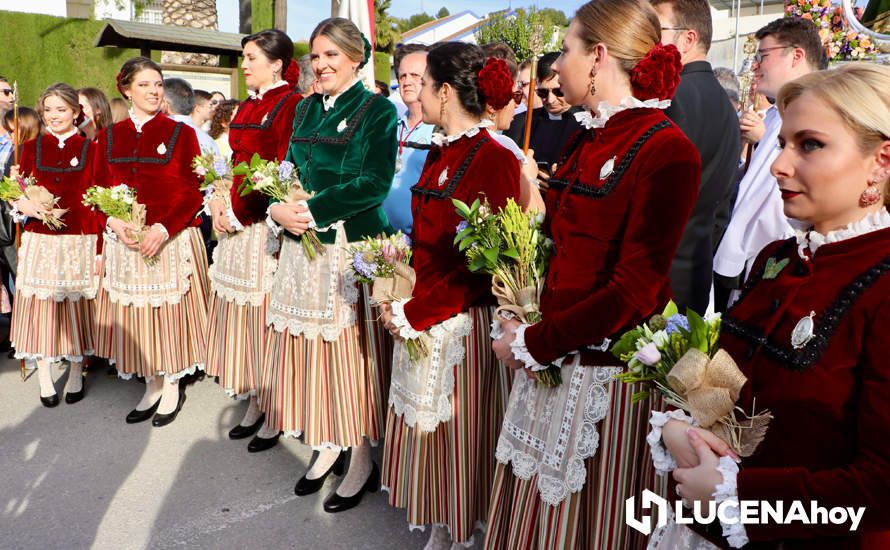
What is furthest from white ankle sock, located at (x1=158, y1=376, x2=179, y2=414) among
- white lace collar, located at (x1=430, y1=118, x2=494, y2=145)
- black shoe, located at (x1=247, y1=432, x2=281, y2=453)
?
white lace collar, located at (x1=430, y1=118, x2=494, y2=145)

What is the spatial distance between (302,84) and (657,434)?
4.84m

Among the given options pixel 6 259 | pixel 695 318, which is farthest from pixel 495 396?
pixel 6 259

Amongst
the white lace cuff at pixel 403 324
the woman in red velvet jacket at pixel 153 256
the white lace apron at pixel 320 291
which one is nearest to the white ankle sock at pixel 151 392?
the woman in red velvet jacket at pixel 153 256

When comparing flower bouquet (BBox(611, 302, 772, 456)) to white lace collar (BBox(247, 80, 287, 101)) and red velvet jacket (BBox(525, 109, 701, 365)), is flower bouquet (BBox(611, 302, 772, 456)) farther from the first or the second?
white lace collar (BBox(247, 80, 287, 101))

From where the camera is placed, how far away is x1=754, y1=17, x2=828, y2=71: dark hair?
140 inches

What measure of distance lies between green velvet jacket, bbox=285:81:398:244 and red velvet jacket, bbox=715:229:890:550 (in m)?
2.23

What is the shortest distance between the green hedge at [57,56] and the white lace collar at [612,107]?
49.6 ft

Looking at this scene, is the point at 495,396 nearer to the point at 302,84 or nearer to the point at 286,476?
the point at 286,476

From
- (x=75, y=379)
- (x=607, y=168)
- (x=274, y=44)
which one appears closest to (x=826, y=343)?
(x=607, y=168)

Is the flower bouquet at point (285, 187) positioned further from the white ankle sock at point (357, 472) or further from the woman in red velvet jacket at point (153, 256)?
the woman in red velvet jacket at point (153, 256)

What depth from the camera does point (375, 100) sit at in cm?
350

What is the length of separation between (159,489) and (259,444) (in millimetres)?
647

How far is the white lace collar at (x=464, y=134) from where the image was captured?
2764 millimetres

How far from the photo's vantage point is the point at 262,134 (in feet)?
13.6
